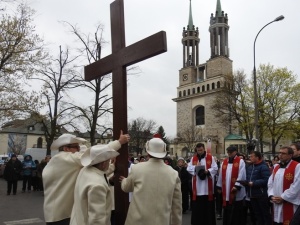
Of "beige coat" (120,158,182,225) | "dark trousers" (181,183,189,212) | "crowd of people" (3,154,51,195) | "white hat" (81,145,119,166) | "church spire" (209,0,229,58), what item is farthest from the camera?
"church spire" (209,0,229,58)

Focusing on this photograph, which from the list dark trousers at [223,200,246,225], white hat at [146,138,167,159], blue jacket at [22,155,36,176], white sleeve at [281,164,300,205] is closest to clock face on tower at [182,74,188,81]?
blue jacket at [22,155,36,176]

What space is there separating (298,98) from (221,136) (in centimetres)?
2932

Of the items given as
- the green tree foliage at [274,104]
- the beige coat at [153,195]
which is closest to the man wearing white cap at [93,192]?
the beige coat at [153,195]

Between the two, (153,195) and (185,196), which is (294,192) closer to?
(153,195)

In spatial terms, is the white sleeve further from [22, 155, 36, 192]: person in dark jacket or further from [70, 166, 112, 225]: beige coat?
[22, 155, 36, 192]: person in dark jacket

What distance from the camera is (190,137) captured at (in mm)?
64125

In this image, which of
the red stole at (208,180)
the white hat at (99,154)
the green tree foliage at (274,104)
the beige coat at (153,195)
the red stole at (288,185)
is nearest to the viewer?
the white hat at (99,154)

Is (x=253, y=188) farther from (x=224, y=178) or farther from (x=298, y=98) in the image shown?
(x=298, y=98)

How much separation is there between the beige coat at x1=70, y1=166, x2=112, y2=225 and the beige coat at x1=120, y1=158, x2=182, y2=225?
564mm

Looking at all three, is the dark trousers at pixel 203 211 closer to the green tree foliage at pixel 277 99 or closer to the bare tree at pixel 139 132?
the green tree foliage at pixel 277 99

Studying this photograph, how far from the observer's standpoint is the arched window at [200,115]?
6844 cm

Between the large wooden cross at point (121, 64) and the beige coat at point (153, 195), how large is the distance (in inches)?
13.3

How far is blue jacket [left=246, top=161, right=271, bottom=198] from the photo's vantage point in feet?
24.7

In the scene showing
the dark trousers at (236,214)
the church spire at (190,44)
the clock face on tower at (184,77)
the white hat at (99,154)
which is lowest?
the dark trousers at (236,214)
